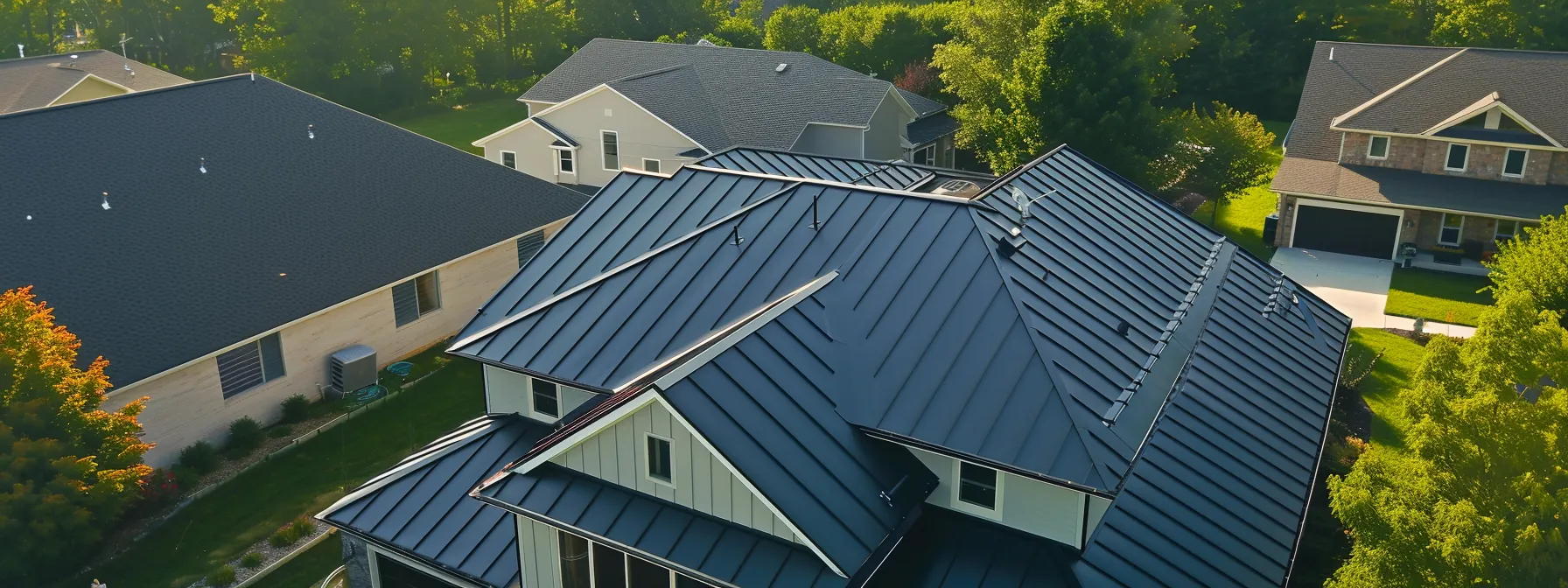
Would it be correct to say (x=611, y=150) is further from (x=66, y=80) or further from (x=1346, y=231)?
(x=1346, y=231)

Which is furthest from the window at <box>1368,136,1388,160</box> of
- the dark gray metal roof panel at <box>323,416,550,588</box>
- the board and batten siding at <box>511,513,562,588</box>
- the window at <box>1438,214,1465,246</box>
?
the board and batten siding at <box>511,513,562,588</box>

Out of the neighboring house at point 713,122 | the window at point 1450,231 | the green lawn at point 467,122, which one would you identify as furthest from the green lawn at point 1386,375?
the green lawn at point 467,122

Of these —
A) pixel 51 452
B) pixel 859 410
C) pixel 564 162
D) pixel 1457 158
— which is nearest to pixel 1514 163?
pixel 1457 158

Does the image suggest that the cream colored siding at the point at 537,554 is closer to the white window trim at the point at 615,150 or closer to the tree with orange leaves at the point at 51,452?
the tree with orange leaves at the point at 51,452

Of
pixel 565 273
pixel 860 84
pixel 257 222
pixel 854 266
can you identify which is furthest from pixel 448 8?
pixel 854 266

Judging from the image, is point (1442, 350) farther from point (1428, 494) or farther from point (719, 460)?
point (719, 460)
